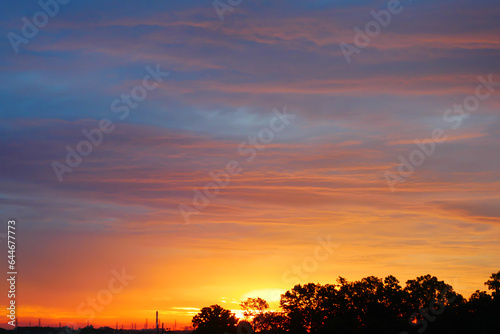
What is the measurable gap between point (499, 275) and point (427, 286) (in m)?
9.87

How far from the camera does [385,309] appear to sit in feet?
270

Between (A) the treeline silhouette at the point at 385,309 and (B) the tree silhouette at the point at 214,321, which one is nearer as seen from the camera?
(A) the treeline silhouette at the point at 385,309

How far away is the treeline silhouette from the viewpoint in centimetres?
7444

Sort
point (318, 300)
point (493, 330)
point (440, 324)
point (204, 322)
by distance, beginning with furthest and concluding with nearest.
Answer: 1. point (204, 322)
2. point (318, 300)
3. point (440, 324)
4. point (493, 330)

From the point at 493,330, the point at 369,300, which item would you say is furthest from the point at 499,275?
the point at 369,300

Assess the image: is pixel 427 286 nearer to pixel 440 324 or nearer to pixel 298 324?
pixel 440 324

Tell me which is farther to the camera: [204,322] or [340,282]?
[204,322]

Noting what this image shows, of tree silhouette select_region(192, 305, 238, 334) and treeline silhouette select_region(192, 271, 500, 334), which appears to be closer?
treeline silhouette select_region(192, 271, 500, 334)

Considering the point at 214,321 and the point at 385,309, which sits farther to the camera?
the point at 214,321

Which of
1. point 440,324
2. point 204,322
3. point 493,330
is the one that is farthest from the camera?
point 204,322

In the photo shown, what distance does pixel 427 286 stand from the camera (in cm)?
8438

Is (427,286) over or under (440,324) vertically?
over

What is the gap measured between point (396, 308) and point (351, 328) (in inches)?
296

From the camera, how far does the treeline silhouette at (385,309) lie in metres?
74.4
